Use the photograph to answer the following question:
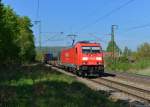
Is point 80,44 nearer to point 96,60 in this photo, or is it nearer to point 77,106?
point 96,60

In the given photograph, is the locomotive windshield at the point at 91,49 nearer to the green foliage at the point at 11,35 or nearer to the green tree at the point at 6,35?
the green foliage at the point at 11,35

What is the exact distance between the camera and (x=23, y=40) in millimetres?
88750

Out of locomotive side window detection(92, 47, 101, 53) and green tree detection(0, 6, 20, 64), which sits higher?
green tree detection(0, 6, 20, 64)

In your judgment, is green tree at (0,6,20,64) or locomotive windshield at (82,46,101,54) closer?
locomotive windshield at (82,46,101,54)

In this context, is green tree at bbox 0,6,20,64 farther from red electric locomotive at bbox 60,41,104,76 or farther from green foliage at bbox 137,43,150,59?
green foliage at bbox 137,43,150,59

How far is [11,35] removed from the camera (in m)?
61.4

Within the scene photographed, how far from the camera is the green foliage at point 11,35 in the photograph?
52688mm

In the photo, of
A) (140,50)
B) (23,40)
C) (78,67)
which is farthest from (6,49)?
(140,50)

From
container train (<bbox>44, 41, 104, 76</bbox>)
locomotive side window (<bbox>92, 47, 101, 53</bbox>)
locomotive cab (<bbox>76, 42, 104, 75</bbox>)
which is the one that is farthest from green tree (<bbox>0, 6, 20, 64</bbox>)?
locomotive side window (<bbox>92, 47, 101, 53</bbox>)

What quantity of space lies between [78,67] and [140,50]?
8977cm

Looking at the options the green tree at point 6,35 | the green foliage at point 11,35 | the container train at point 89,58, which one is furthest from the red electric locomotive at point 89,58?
the green tree at point 6,35

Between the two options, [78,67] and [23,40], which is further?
[23,40]

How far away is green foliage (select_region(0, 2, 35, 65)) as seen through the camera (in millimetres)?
52688

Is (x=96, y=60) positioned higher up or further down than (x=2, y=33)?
further down
